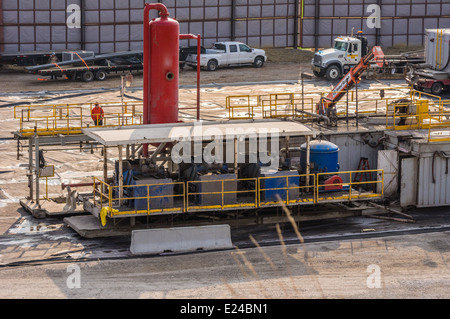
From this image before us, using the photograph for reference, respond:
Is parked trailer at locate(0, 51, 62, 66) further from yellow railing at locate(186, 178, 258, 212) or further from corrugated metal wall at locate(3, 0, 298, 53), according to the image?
yellow railing at locate(186, 178, 258, 212)

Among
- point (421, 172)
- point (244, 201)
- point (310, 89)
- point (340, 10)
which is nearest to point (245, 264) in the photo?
point (244, 201)

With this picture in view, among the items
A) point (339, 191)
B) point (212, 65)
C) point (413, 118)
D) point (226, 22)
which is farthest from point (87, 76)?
point (339, 191)

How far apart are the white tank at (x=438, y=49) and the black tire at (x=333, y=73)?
4.82 metres

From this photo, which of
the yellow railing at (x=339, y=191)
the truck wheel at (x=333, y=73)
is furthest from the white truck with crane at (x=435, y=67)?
the yellow railing at (x=339, y=191)

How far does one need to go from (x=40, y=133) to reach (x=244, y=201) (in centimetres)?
692

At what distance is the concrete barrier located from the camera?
2128 centimetres

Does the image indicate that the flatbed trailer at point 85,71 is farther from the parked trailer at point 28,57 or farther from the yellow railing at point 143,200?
the yellow railing at point 143,200

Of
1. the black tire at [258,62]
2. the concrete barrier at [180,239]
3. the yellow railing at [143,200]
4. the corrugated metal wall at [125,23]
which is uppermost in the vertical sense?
the corrugated metal wall at [125,23]

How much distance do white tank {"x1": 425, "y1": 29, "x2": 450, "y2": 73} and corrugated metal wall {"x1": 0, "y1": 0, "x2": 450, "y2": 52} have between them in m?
10.1

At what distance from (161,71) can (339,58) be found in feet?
72.7

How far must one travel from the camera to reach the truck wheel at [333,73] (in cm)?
4550
